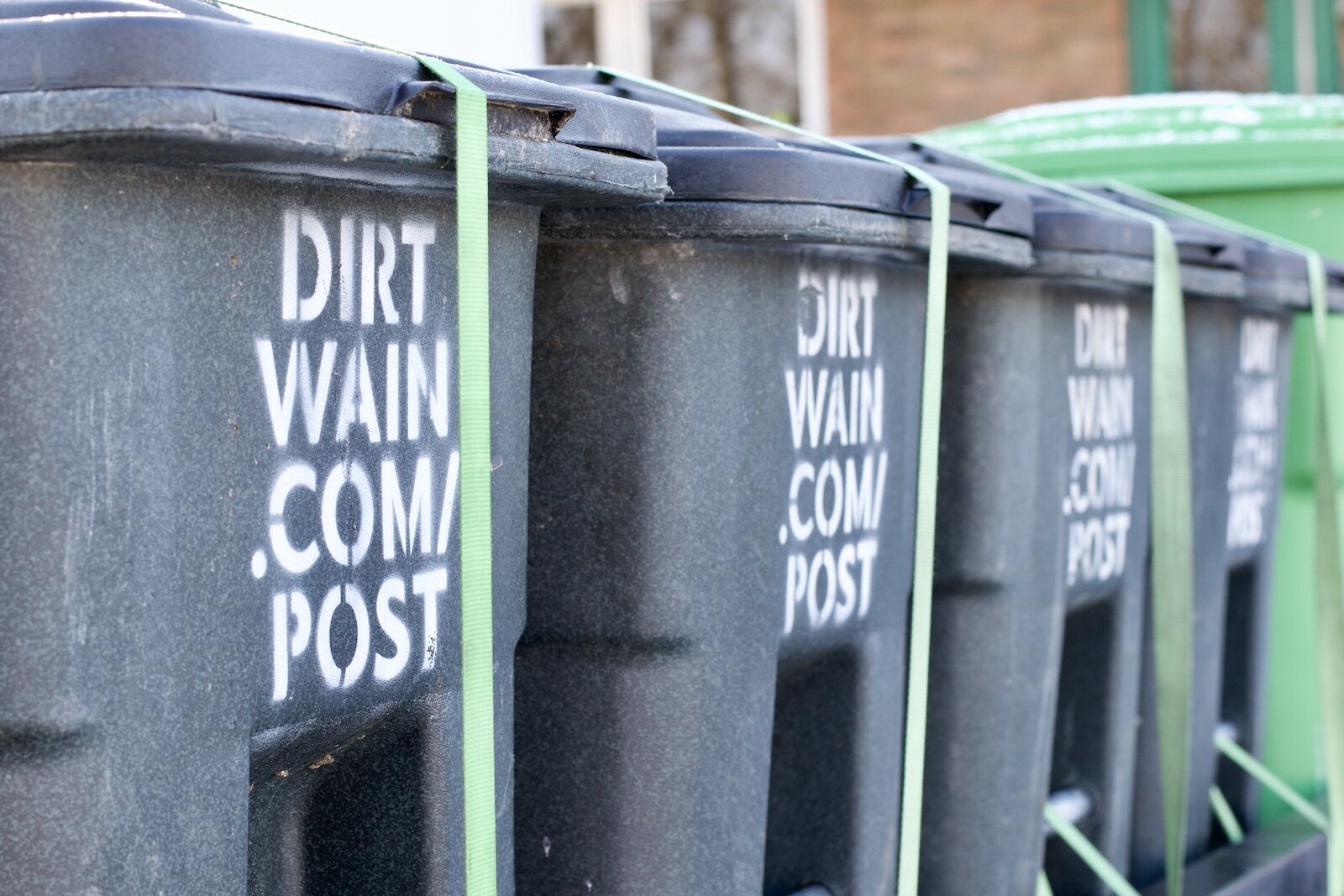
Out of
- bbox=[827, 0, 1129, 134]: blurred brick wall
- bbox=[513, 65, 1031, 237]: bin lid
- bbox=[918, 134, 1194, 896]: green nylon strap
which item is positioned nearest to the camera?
bbox=[513, 65, 1031, 237]: bin lid

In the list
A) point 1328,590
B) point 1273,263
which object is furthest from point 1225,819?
point 1273,263

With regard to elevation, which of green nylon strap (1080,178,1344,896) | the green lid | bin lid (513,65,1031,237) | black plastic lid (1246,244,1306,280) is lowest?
green nylon strap (1080,178,1344,896)

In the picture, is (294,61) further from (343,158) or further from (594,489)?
(594,489)

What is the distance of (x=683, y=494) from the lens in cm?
169

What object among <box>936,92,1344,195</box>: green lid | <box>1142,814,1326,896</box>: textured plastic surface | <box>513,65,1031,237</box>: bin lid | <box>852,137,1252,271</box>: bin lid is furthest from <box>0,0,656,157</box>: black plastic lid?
<box>936,92,1344,195</box>: green lid

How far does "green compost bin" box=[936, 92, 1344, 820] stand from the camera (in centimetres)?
318

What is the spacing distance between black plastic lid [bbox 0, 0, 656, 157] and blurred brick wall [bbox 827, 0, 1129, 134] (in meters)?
8.22

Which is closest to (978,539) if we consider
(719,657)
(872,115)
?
(719,657)

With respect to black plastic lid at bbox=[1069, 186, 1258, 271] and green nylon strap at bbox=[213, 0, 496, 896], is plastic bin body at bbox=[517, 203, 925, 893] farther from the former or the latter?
black plastic lid at bbox=[1069, 186, 1258, 271]

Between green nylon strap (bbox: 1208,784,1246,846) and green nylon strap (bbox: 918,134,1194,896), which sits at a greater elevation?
green nylon strap (bbox: 918,134,1194,896)

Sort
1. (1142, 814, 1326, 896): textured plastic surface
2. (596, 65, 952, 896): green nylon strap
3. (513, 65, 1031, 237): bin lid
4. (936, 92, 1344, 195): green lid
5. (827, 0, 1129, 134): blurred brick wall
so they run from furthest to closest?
(827, 0, 1129, 134): blurred brick wall, (936, 92, 1344, 195): green lid, (1142, 814, 1326, 896): textured plastic surface, (596, 65, 952, 896): green nylon strap, (513, 65, 1031, 237): bin lid

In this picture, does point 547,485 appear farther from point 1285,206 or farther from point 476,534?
point 1285,206

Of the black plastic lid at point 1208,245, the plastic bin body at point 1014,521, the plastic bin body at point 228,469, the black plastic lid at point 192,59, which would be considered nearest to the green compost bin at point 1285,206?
the black plastic lid at point 1208,245

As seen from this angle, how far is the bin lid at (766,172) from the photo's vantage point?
1.67 meters
